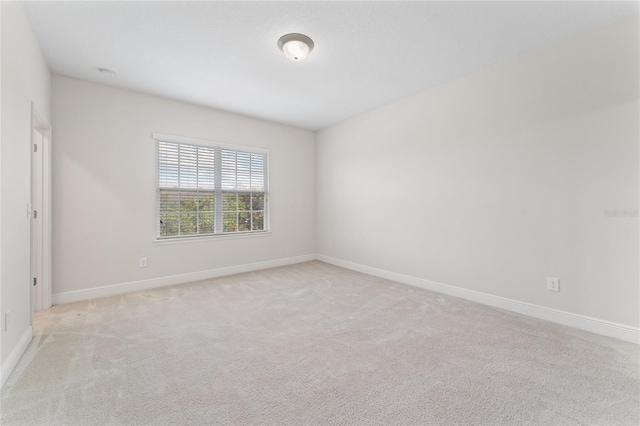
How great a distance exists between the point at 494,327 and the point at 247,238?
360 cm

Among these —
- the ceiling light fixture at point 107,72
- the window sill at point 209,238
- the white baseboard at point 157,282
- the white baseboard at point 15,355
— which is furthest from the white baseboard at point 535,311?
the ceiling light fixture at point 107,72

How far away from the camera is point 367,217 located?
4516mm

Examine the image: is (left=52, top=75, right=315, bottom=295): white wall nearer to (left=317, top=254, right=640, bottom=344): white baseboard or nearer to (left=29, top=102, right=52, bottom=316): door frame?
(left=29, top=102, right=52, bottom=316): door frame

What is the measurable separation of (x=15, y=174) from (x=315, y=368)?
2545 millimetres

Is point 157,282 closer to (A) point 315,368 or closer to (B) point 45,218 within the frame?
(B) point 45,218

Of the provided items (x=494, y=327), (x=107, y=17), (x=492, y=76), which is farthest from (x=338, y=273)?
(x=107, y=17)

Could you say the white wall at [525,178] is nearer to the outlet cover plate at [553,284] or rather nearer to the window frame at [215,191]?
the outlet cover plate at [553,284]

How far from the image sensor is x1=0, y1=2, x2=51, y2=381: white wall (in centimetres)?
178

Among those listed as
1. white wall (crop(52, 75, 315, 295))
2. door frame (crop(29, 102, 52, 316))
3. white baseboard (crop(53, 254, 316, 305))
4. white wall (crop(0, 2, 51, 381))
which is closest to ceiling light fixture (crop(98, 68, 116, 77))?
white wall (crop(52, 75, 315, 295))

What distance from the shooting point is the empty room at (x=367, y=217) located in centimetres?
171

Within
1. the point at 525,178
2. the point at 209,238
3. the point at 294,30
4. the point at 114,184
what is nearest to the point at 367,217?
the point at 525,178

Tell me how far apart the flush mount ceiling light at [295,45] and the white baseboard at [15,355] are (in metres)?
3.11

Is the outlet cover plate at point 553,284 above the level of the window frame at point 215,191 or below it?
below

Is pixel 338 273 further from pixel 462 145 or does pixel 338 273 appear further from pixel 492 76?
pixel 492 76
